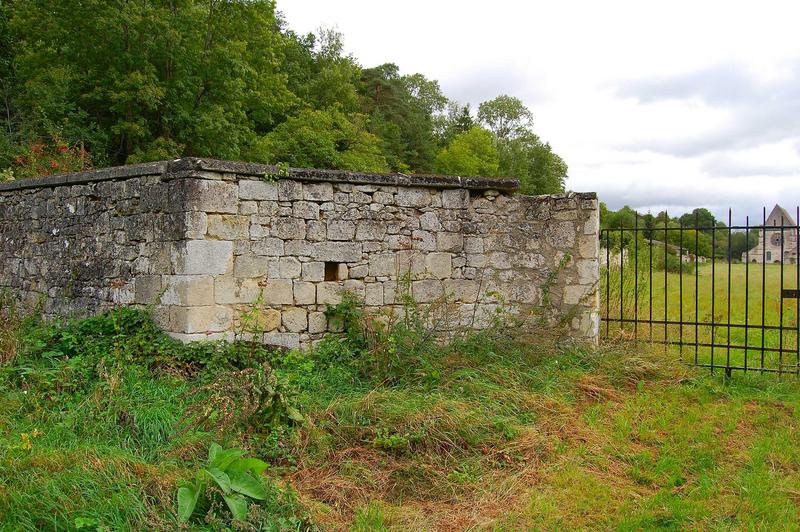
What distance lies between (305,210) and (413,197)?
1.29 meters

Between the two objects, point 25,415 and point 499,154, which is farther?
point 499,154

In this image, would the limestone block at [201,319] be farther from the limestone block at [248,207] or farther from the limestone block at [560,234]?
the limestone block at [560,234]

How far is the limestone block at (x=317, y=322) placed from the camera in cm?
669

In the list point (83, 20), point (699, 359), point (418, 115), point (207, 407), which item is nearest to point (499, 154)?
point (418, 115)

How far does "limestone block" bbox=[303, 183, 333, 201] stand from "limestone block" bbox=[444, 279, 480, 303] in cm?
172

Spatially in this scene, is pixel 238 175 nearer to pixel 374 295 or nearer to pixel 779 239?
pixel 374 295

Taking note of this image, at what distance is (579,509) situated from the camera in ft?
13.5

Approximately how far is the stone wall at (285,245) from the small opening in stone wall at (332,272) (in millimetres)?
15

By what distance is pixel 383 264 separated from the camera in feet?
23.2

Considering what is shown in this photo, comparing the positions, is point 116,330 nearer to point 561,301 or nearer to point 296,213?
point 296,213

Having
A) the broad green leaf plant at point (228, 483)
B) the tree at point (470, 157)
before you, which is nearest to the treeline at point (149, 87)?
Answer: the broad green leaf plant at point (228, 483)

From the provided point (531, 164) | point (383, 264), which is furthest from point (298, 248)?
point (531, 164)

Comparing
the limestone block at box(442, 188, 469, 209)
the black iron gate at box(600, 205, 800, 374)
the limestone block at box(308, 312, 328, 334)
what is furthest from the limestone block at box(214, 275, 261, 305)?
the black iron gate at box(600, 205, 800, 374)

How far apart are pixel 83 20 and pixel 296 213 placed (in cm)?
1427
